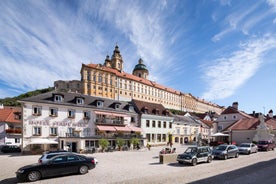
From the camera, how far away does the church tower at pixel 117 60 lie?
387ft

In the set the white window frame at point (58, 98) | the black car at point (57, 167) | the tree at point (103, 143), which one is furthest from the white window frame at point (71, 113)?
the black car at point (57, 167)

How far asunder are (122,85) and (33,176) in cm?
9376

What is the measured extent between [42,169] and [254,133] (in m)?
41.6

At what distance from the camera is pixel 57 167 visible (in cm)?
1497

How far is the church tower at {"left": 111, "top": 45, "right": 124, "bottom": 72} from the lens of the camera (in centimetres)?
11809

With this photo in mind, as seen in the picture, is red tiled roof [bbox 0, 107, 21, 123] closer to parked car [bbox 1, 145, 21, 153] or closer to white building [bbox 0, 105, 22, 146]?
white building [bbox 0, 105, 22, 146]

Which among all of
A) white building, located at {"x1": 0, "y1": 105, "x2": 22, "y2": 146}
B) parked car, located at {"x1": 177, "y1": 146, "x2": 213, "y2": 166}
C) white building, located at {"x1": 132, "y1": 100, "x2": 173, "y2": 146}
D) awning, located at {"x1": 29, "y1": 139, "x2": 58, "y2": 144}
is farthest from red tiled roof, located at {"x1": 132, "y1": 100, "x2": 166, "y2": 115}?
white building, located at {"x1": 0, "y1": 105, "x2": 22, "y2": 146}

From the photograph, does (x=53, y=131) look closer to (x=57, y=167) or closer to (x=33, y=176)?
(x=57, y=167)

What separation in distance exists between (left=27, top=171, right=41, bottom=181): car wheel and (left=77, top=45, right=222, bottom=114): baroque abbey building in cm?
8149

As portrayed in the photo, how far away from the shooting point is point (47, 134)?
1284 inches

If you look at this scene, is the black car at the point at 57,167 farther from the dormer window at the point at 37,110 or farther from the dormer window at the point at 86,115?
the dormer window at the point at 86,115

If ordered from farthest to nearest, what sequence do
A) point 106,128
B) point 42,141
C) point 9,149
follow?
point 106,128
point 9,149
point 42,141

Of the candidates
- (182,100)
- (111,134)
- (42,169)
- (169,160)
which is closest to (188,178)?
(169,160)

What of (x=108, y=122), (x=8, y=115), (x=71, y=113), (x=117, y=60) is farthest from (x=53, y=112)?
(x=117, y=60)
